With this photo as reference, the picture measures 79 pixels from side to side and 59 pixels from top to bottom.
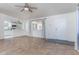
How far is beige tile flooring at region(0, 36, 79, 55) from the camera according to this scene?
3268 millimetres

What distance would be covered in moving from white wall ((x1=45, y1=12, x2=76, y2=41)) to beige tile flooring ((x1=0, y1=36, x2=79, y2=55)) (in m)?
0.30

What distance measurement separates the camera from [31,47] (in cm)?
368

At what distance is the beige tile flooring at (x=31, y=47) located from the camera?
327 centimetres

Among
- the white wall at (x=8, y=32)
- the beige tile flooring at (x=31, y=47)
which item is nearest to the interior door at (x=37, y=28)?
the beige tile flooring at (x=31, y=47)

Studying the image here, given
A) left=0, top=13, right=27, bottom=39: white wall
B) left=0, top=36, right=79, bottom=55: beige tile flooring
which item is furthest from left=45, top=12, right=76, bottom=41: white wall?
left=0, top=13, right=27, bottom=39: white wall

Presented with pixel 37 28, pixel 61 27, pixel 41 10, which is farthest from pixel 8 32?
A: pixel 61 27

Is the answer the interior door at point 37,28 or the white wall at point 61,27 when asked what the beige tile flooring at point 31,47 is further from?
the white wall at point 61,27

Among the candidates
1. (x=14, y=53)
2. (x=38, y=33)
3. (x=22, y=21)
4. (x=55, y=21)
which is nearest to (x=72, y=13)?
(x=55, y=21)

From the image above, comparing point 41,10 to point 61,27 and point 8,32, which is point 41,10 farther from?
point 8,32

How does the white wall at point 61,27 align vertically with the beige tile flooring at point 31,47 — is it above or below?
above

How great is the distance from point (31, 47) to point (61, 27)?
3.87 feet

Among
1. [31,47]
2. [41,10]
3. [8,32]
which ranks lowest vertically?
[31,47]

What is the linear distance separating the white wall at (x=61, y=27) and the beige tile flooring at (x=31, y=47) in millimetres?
303

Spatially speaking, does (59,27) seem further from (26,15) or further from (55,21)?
(26,15)
